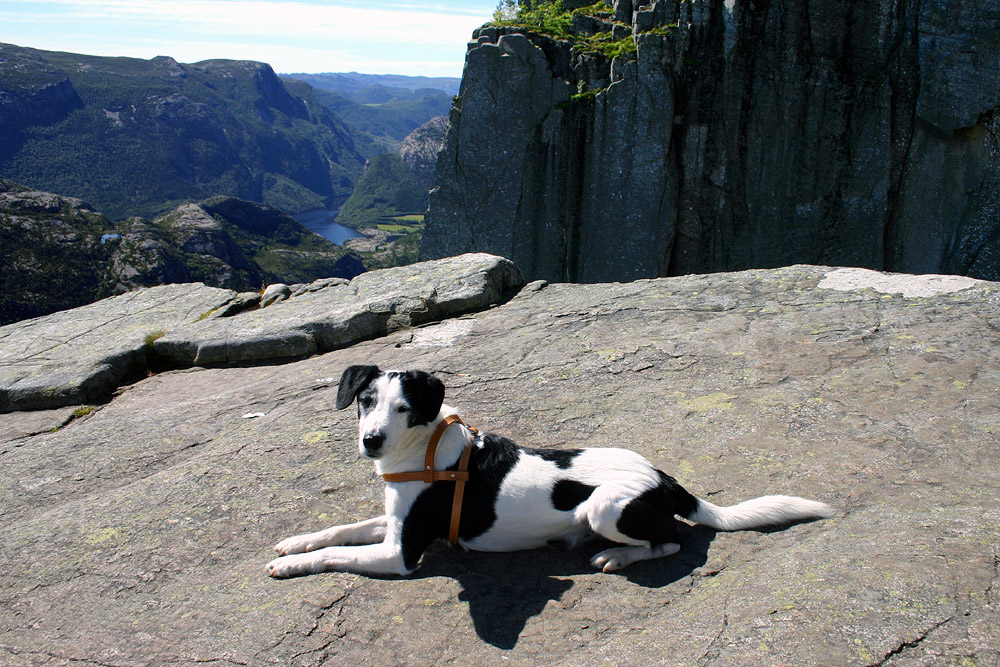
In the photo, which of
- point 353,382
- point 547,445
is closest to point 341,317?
point 547,445

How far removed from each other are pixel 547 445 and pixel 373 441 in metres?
2.23

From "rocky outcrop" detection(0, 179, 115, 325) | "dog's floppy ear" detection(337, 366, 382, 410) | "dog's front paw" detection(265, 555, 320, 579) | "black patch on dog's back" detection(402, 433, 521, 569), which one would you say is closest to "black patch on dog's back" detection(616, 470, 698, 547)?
Result: "black patch on dog's back" detection(402, 433, 521, 569)

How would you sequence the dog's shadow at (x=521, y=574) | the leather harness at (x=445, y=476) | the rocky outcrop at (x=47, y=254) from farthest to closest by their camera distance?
the rocky outcrop at (x=47, y=254) < the leather harness at (x=445, y=476) < the dog's shadow at (x=521, y=574)

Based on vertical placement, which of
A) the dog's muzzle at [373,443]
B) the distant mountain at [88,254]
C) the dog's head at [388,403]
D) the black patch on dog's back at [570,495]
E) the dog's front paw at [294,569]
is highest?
the dog's head at [388,403]

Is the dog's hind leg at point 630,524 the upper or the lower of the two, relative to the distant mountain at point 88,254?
upper

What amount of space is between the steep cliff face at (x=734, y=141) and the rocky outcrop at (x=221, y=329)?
19.4 m

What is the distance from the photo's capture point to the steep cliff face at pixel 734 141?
27.1 metres

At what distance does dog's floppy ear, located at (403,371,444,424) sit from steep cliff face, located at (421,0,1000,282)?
26.0 meters

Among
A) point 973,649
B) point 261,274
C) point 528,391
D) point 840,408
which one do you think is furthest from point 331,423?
point 261,274

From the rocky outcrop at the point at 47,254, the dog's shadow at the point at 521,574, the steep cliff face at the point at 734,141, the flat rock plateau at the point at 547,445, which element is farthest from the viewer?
the rocky outcrop at the point at 47,254

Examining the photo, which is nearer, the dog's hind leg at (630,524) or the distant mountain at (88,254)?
the dog's hind leg at (630,524)

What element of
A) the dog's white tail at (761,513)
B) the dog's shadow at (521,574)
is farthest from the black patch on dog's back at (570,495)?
the dog's white tail at (761,513)

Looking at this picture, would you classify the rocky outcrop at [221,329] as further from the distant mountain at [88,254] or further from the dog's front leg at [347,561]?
the distant mountain at [88,254]

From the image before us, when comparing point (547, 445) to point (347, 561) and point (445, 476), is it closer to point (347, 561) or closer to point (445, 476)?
point (445, 476)
